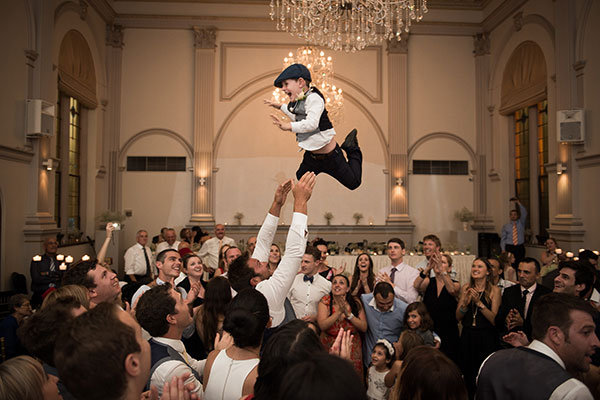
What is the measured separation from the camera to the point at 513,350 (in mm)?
2336

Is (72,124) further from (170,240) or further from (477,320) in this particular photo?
(477,320)

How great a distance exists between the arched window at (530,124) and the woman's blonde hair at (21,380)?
464 inches

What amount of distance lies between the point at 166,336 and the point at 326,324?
211cm

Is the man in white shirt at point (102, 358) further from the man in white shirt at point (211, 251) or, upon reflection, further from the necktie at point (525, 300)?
the man in white shirt at point (211, 251)

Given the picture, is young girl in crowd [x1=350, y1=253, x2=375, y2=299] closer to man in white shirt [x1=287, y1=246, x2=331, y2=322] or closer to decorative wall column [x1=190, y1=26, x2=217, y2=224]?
man in white shirt [x1=287, y1=246, x2=331, y2=322]

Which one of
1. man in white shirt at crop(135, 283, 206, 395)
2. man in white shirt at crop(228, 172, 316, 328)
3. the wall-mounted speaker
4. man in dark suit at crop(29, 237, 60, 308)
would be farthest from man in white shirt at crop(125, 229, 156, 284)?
the wall-mounted speaker

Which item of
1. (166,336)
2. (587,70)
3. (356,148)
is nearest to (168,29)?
(587,70)

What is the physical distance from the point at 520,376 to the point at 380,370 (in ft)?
5.85

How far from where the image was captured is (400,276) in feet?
18.4

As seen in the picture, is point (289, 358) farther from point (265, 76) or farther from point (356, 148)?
point (265, 76)

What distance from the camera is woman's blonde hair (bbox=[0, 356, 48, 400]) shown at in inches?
68.9

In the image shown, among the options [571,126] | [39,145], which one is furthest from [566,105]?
[39,145]

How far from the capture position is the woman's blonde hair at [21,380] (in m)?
1.75

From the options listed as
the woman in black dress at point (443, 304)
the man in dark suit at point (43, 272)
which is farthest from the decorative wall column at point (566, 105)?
the man in dark suit at point (43, 272)
